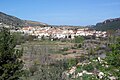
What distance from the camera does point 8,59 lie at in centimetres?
1227

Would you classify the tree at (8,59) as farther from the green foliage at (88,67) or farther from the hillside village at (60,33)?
the hillside village at (60,33)

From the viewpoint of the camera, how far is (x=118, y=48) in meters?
9.98

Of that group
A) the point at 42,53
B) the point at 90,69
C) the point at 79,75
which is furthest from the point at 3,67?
the point at 42,53

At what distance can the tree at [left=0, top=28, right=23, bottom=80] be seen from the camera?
11.8 m

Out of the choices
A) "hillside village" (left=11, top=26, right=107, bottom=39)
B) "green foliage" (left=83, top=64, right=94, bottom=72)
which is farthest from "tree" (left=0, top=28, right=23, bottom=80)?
"hillside village" (left=11, top=26, right=107, bottom=39)

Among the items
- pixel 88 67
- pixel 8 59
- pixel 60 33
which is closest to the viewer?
pixel 8 59

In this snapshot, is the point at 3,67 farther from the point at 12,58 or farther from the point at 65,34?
the point at 65,34

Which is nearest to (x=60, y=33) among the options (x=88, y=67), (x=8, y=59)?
(x=88, y=67)

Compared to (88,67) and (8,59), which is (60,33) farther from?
(8,59)

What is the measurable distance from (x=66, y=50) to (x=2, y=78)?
5066 centimetres

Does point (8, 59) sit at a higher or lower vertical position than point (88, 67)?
higher

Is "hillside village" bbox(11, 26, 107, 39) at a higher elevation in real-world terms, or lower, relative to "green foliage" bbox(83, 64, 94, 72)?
higher

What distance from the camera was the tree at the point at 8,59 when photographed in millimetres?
11820

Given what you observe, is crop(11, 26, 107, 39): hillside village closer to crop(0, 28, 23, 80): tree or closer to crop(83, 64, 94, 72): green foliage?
crop(83, 64, 94, 72): green foliage
